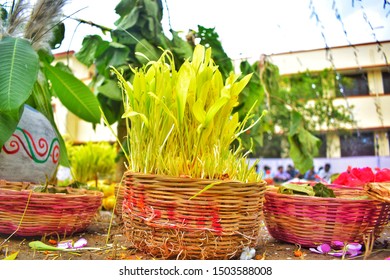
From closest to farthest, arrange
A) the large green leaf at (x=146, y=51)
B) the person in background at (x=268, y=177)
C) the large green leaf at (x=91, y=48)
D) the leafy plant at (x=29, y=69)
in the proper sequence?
the leafy plant at (x=29, y=69), the large green leaf at (x=146, y=51), the large green leaf at (x=91, y=48), the person in background at (x=268, y=177)

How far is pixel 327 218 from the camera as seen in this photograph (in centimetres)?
108

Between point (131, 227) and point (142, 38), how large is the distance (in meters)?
1.57

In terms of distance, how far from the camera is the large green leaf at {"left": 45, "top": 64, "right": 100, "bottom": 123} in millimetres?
2012

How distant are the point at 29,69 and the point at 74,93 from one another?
0.72m

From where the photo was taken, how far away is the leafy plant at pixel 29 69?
→ 1263 millimetres

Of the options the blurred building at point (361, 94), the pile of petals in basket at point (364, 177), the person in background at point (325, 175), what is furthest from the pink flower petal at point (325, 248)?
the person in background at point (325, 175)

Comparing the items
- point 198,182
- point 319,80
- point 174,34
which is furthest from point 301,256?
point 319,80

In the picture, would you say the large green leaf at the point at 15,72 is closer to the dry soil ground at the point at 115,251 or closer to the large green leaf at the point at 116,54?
the dry soil ground at the point at 115,251

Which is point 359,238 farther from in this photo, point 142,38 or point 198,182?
point 142,38

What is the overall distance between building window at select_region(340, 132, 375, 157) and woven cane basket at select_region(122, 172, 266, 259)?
3159 millimetres

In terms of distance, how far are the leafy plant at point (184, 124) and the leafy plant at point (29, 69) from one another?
1.63 ft

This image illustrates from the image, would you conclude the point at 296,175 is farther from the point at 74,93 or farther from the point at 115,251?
the point at 115,251

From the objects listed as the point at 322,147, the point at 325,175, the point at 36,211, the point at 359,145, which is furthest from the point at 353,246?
the point at 322,147
